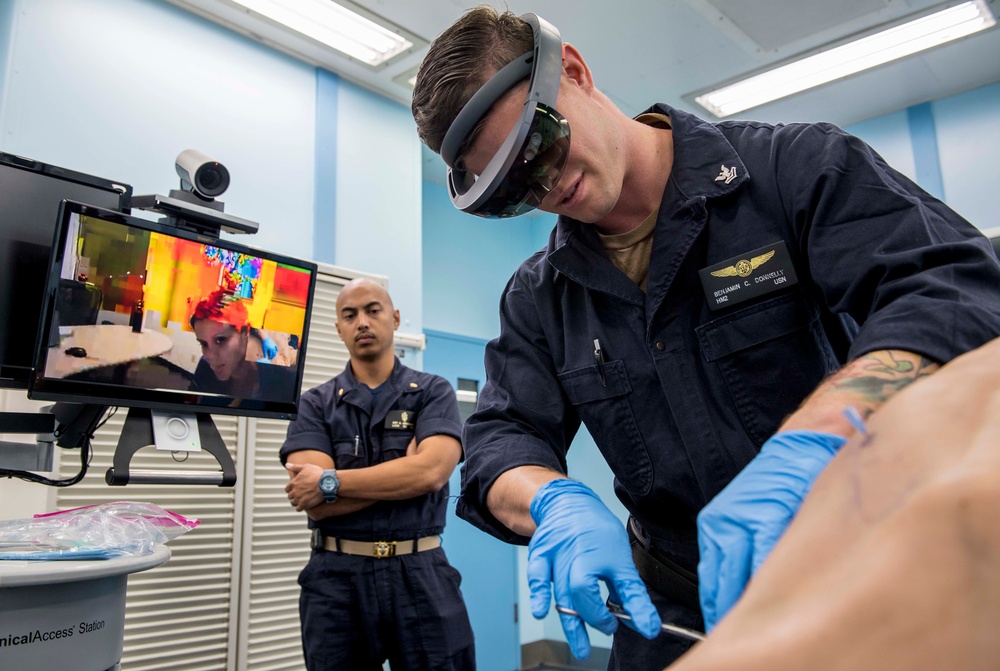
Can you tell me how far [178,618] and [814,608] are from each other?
117 inches

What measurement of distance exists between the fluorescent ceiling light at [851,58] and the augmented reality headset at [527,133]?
11.6 ft

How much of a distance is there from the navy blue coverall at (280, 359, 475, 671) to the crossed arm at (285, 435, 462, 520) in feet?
0.24

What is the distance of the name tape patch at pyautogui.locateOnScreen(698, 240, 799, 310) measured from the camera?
3.60ft

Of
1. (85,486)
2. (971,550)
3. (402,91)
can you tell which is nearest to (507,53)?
(971,550)

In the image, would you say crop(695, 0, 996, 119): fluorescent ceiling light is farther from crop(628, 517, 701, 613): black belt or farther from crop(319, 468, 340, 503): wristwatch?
crop(628, 517, 701, 613): black belt

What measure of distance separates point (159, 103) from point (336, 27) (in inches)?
39.0

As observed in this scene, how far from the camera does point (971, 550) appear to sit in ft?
1.22

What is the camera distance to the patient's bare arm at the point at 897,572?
366 mm

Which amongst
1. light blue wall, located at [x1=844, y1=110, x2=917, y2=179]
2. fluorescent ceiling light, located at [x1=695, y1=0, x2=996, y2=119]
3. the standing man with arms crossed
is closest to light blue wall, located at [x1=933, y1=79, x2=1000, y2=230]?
light blue wall, located at [x1=844, y1=110, x2=917, y2=179]

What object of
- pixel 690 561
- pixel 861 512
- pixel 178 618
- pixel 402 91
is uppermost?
pixel 402 91

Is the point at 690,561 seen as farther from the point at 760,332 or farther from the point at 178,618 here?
the point at 178,618

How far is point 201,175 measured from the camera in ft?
6.84

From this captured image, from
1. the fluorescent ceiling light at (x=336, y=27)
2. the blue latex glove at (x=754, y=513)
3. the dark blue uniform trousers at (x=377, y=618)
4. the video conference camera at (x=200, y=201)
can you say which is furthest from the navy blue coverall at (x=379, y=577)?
the fluorescent ceiling light at (x=336, y=27)

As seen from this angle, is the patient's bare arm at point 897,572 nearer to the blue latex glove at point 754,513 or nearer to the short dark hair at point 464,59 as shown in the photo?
the blue latex glove at point 754,513
